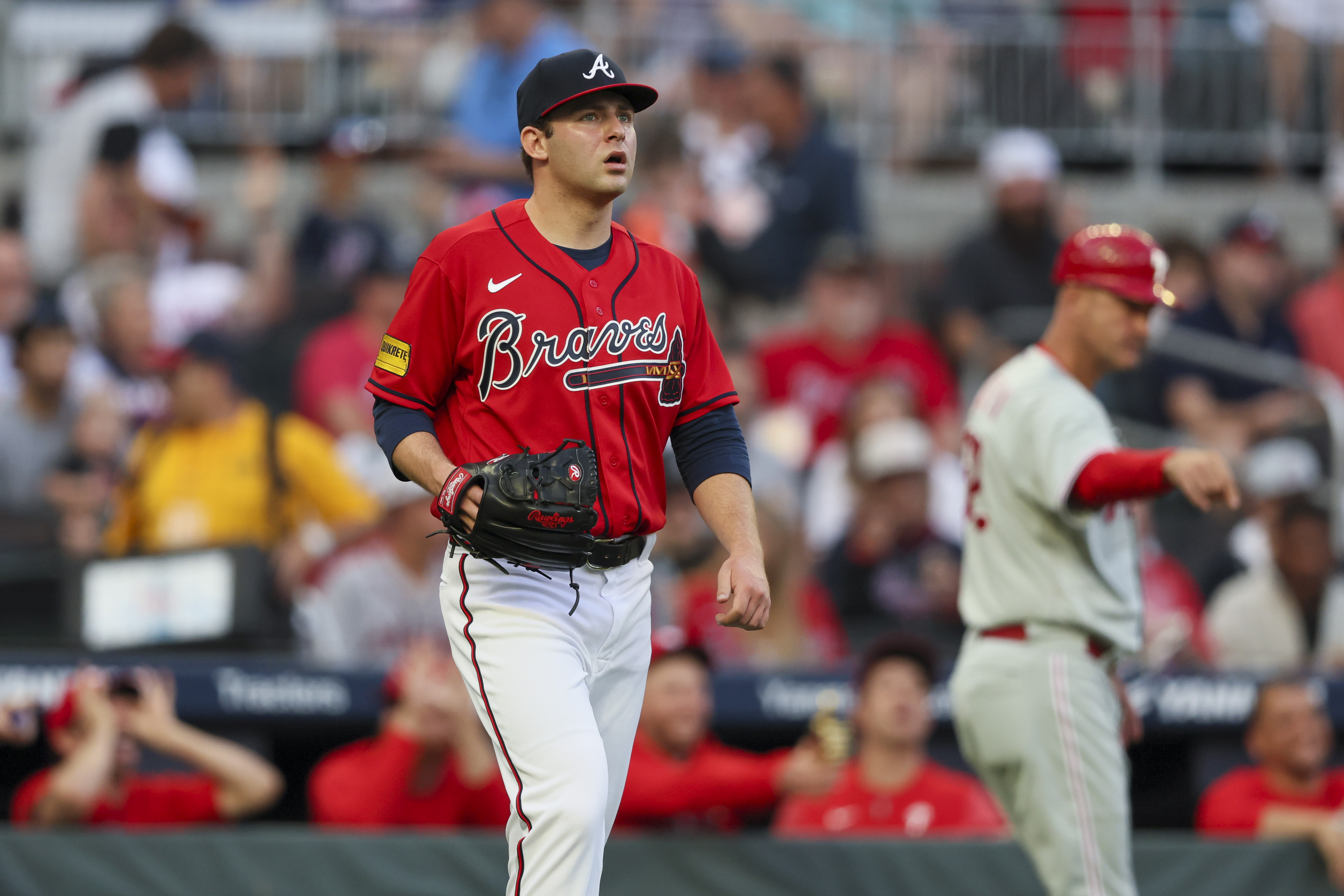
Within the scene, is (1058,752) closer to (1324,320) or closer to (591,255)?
(591,255)

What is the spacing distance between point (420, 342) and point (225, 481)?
166 inches

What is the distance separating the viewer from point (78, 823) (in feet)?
19.2

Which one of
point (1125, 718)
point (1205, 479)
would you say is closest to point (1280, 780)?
point (1125, 718)

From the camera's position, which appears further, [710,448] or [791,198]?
[791,198]

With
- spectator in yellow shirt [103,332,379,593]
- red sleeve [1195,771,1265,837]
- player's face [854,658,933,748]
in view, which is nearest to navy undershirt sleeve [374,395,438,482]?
player's face [854,658,933,748]

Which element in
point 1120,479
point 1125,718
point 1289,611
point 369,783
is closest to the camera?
Result: point 1120,479

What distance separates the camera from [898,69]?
460 inches

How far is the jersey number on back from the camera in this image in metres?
4.77

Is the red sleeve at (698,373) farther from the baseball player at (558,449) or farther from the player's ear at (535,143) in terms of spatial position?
the player's ear at (535,143)

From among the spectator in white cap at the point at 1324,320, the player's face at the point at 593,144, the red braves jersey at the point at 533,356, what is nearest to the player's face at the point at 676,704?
the red braves jersey at the point at 533,356

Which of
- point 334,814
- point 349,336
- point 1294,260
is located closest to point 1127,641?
point 334,814

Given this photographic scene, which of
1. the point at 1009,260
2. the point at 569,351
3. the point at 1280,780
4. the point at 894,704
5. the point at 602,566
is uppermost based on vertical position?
the point at 1009,260

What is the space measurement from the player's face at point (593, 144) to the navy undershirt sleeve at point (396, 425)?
61 centimetres

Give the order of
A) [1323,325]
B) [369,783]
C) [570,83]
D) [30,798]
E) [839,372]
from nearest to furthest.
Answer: [570,83], [30,798], [369,783], [839,372], [1323,325]
